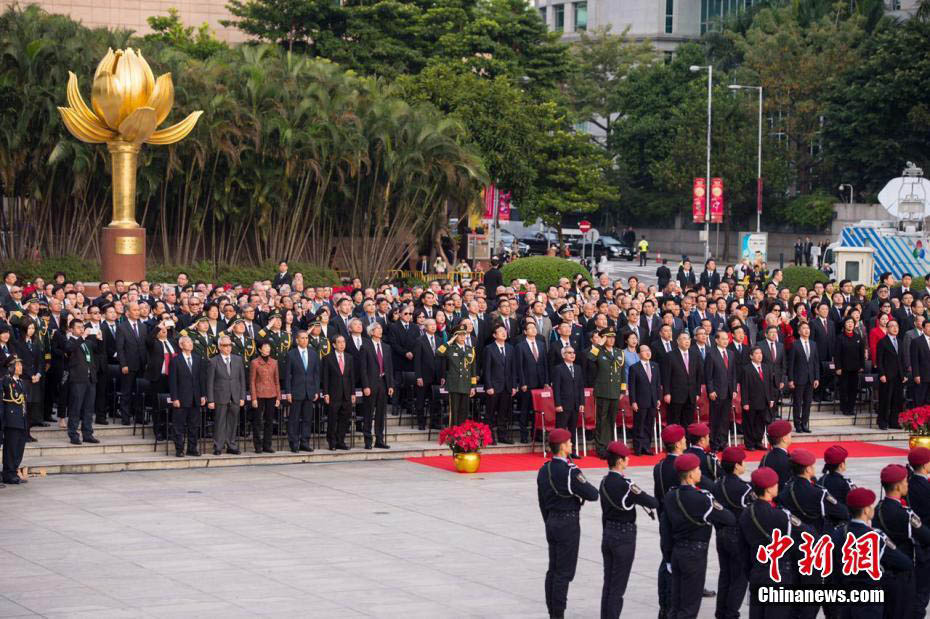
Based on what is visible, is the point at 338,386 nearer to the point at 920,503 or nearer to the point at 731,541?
the point at 731,541

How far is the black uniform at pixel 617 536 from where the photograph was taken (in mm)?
12383

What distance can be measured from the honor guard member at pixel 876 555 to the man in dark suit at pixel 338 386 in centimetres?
1090

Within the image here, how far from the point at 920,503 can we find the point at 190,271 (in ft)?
86.4

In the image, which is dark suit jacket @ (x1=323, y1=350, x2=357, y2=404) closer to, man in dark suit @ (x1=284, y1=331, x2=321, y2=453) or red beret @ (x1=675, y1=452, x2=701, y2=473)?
man in dark suit @ (x1=284, y1=331, x2=321, y2=453)

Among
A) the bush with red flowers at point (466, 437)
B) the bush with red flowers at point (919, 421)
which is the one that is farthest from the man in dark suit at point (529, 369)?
the bush with red flowers at point (919, 421)

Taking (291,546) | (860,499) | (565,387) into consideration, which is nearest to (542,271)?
(565,387)

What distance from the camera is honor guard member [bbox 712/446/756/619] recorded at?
40.9ft

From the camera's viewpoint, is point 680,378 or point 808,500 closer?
point 808,500

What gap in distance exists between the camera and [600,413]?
2227cm

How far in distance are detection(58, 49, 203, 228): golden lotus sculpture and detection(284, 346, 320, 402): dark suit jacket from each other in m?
10.1

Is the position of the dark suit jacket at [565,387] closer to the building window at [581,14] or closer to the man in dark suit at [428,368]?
the man in dark suit at [428,368]

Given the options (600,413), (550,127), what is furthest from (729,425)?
(550,127)

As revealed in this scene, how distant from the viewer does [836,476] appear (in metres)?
13.3

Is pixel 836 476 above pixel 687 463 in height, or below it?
below
